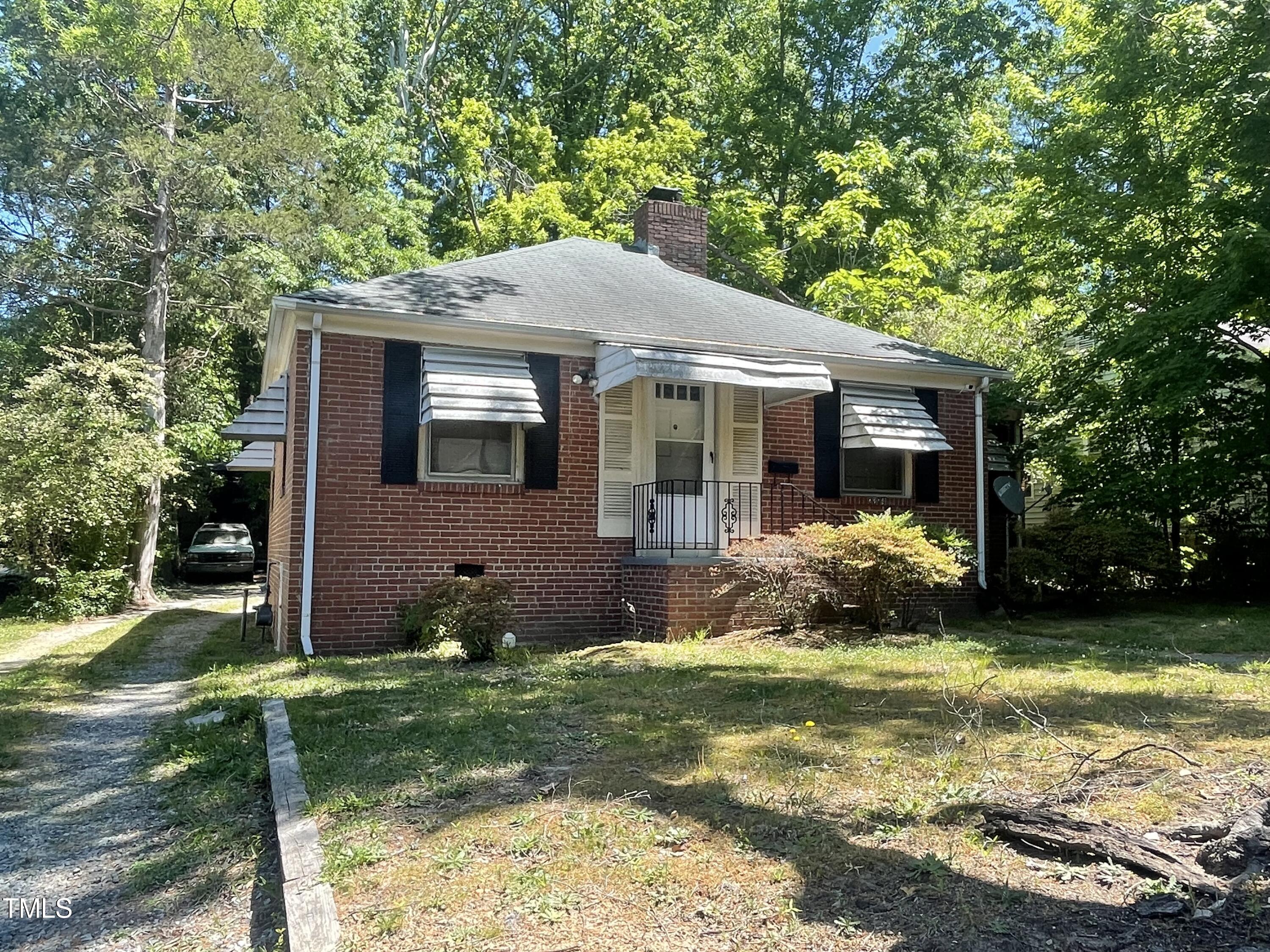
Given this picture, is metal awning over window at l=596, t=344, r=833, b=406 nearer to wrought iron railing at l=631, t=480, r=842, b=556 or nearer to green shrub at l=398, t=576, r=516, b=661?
wrought iron railing at l=631, t=480, r=842, b=556

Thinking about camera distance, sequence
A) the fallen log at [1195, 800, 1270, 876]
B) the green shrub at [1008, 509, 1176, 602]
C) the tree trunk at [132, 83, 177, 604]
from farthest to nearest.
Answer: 1. the tree trunk at [132, 83, 177, 604]
2. the green shrub at [1008, 509, 1176, 602]
3. the fallen log at [1195, 800, 1270, 876]

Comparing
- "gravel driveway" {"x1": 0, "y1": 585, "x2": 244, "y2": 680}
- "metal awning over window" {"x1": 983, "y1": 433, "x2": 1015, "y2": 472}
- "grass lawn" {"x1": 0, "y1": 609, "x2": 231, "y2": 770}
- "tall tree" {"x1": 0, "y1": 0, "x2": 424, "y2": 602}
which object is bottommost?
"gravel driveway" {"x1": 0, "y1": 585, "x2": 244, "y2": 680}

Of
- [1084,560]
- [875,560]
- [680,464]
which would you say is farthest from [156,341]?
[1084,560]

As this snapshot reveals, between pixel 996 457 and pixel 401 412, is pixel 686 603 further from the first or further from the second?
pixel 996 457

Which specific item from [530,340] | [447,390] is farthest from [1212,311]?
[447,390]

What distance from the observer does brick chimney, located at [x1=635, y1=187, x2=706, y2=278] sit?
15.0 meters

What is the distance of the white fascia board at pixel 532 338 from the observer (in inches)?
370

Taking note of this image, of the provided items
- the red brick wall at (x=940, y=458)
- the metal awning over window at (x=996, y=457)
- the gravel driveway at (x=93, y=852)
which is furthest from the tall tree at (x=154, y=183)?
the metal awning over window at (x=996, y=457)

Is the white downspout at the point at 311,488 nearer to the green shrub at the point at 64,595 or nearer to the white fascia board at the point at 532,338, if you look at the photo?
the white fascia board at the point at 532,338

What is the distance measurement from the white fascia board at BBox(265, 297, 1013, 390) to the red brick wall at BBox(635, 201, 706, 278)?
14.1 ft

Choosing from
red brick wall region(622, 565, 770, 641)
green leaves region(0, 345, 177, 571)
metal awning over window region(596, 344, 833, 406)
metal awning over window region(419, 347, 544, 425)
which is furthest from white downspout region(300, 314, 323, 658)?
green leaves region(0, 345, 177, 571)

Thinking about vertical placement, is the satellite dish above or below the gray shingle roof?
below

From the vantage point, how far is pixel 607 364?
1012 cm

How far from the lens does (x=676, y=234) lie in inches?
592
